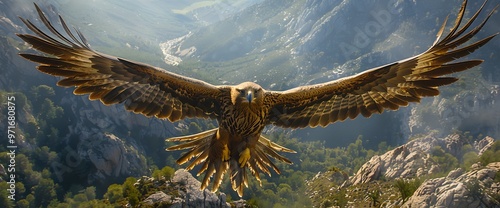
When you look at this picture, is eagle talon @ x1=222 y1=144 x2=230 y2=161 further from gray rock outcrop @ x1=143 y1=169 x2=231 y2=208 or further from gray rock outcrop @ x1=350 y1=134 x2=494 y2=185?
gray rock outcrop @ x1=350 y1=134 x2=494 y2=185

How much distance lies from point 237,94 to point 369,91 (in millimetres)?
3290

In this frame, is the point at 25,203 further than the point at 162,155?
No

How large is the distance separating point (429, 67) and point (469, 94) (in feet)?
447

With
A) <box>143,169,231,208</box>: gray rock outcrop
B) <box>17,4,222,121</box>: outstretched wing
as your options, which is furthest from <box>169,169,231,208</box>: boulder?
<box>17,4,222,121</box>: outstretched wing

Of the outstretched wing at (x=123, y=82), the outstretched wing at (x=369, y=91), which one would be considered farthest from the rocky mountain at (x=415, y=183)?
the outstretched wing at (x=123, y=82)

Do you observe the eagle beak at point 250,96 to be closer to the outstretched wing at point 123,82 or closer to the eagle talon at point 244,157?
the outstretched wing at point 123,82

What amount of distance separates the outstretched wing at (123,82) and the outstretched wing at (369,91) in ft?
5.69

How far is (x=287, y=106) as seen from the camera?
1024 cm

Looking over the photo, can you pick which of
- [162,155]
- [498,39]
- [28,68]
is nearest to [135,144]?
[162,155]

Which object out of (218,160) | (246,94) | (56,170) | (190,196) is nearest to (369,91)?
(246,94)

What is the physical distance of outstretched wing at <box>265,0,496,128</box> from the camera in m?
8.80

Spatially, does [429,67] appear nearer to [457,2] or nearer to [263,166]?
[263,166]

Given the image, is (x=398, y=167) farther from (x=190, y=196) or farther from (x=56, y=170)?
(x=56, y=170)

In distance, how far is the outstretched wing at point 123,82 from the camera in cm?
834
